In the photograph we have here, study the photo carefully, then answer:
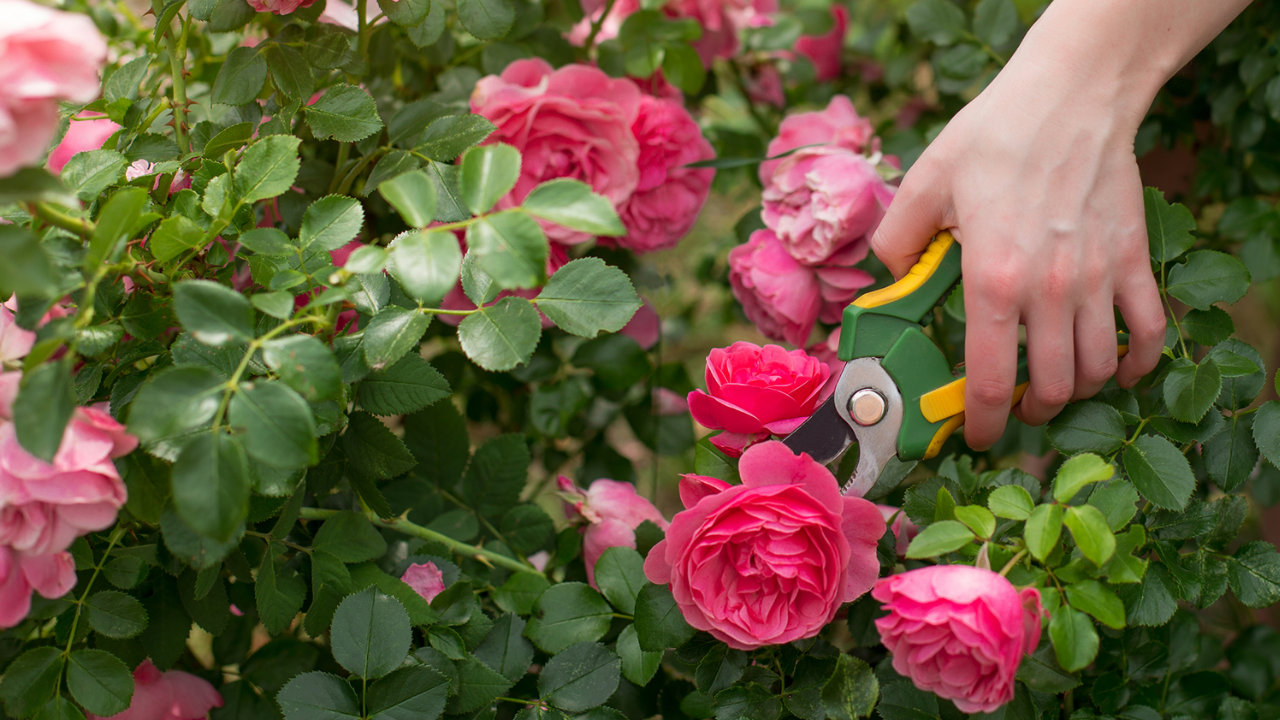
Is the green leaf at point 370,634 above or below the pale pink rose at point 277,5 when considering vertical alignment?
below

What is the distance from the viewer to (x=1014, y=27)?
2.80ft

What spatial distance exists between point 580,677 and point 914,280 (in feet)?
1.25

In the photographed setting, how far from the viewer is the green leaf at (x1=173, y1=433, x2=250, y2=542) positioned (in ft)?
1.24

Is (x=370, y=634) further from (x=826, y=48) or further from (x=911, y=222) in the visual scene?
(x=826, y=48)

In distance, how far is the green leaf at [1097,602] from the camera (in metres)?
0.45

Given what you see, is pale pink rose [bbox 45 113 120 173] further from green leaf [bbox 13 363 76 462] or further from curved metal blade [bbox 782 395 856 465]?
curved metal blade [bbox 782 395 856 465]

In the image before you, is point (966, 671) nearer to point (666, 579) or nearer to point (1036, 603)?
point (1036, 603)

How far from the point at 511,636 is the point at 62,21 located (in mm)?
476

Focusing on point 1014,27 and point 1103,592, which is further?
point 1014,27

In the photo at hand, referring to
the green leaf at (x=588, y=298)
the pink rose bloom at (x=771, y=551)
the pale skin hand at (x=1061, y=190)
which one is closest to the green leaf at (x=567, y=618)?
the pink rose bloom at (x=771, y=551)

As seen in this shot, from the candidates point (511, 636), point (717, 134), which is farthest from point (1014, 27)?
point (511, 636)

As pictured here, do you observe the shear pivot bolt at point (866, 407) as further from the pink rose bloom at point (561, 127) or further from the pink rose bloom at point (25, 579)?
the pink rose bloom at point (25, 579)

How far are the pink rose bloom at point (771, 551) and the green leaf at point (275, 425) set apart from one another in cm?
23

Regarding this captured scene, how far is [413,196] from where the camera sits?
445 millimetres
